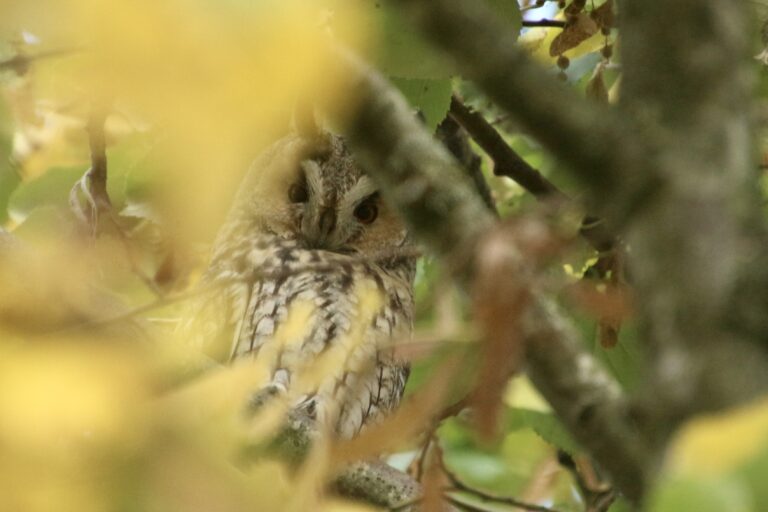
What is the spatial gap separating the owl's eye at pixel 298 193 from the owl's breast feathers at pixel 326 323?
0.13m

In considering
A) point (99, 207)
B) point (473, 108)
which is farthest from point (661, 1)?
point (473, 108)

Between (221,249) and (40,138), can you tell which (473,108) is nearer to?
(221,249)

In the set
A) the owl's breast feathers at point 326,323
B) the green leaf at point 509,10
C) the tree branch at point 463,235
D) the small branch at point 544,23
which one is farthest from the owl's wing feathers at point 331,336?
the tree branch at point 463,235

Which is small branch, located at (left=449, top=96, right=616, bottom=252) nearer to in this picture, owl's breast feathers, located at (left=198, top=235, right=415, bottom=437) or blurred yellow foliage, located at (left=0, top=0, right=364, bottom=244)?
owl's breast feathers, located at (left=198, top=235, right=415, bottom=437)

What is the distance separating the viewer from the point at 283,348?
2139 millimetres

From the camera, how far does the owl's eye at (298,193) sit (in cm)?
256

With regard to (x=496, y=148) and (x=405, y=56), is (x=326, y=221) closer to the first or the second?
(x=496, y=148)

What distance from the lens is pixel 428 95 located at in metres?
1.59

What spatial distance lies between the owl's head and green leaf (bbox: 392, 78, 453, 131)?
0.87 metres

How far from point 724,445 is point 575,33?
1381mm

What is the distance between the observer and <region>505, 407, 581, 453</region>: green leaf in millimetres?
1883

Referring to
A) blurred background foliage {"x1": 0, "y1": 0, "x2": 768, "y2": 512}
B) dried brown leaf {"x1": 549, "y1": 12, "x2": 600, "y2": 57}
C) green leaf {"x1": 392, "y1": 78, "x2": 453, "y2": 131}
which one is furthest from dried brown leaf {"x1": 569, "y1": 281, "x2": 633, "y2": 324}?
dried brown leaf {"x1": 549, "y1": 12, "x2": 600, "y2": 57}

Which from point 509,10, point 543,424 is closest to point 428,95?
point 509,10

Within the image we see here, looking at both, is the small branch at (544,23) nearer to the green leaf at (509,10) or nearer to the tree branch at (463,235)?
the green leaf at (509,10)
